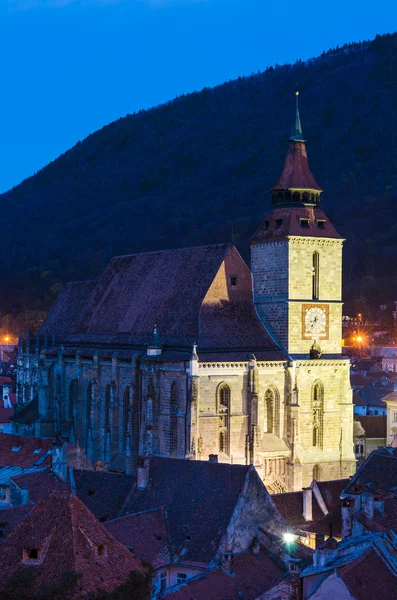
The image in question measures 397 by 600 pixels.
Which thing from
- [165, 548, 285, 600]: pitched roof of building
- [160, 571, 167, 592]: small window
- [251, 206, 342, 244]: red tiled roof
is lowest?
[160, 571, 167, 592]: small window

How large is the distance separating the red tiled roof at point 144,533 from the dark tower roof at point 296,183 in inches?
1135

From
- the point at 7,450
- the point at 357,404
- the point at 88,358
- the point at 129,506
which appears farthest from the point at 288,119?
the point at 129,506

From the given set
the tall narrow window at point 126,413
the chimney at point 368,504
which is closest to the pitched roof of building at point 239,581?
the chimney at point 368,504

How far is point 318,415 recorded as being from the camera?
6681 centimetres

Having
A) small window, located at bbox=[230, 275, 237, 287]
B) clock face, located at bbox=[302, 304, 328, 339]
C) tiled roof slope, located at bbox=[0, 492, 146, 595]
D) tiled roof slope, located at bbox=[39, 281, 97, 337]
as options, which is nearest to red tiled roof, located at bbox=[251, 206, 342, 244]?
small window, located at bbox=[230, 275, 237, 287]

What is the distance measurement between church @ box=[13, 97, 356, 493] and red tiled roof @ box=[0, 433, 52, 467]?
3649 millimetres

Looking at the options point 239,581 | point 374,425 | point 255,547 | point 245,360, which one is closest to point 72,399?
point 245,360

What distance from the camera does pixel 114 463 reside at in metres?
67.8

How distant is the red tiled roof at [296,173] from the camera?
68.4m

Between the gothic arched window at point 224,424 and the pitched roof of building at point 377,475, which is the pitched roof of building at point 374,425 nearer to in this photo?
the gothic arched window at point 224,424

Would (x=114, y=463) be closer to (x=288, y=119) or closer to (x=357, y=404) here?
(x=357, y=404)

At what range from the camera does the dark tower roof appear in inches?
2687

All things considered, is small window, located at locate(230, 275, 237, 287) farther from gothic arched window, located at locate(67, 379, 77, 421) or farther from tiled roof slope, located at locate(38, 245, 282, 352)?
gothic arched window, located at locate(67, 379, 77, 421)

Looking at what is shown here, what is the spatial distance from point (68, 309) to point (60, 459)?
33.3 meters
